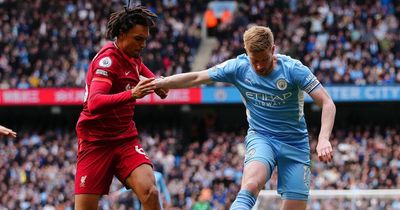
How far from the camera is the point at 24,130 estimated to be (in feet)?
88.3

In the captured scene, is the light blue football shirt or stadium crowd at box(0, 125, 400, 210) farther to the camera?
stadium crowd at box(0, 125, 400, 210)

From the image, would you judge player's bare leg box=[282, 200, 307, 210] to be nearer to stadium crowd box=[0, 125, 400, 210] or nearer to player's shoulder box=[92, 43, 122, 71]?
player's shoulder box=[92, 43, 122, 71]

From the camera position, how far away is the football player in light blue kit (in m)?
7.80

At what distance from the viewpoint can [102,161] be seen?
855cm

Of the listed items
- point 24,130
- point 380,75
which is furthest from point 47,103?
point 380,75

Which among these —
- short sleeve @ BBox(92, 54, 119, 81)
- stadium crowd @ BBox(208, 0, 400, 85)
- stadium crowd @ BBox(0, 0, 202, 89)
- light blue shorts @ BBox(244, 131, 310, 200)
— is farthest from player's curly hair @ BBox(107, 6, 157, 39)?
stadium crowd @ BBox(0, 0, 202, 89)

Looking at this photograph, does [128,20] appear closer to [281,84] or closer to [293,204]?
[281,84]

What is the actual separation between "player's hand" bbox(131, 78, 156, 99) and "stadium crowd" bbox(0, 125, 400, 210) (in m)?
10.2

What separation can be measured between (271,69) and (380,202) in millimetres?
4335

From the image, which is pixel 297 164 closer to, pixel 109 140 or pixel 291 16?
pixel 109 140

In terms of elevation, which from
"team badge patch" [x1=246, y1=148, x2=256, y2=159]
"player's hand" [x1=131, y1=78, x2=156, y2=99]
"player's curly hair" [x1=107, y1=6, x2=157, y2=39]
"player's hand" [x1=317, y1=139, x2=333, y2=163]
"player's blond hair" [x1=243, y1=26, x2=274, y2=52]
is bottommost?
"team badge patch" [x1=246, y1=148, x2=256, y2=159]

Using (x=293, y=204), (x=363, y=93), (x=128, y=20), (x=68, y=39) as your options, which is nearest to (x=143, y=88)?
(x=128, y=20)

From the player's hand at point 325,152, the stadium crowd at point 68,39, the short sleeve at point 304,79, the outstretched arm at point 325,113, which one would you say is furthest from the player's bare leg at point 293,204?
the stadium crowd at point 68,39

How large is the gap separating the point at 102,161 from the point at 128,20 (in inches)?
50.5
